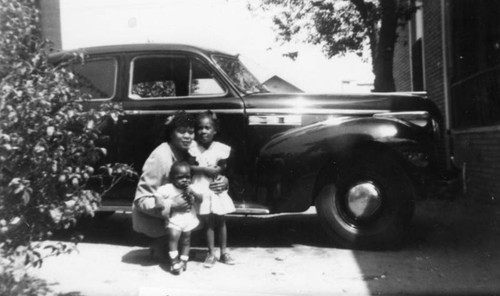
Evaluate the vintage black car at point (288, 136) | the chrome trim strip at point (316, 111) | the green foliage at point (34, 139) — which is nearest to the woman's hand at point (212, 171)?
the vintage black car at point (288, 136)

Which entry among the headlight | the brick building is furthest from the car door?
the brick building

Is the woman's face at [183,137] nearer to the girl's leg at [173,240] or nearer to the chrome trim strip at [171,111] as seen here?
the chrome trim strip at [171,111]

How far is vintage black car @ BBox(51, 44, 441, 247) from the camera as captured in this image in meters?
4.66

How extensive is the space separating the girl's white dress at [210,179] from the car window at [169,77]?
2.89ft

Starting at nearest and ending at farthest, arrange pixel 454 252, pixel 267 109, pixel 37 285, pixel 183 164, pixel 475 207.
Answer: pixel 37 285 < pixel 183 164 < pixel 454 252 < pixel 267 109 < pixel 475 207

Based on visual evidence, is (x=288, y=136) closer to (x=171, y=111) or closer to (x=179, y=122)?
(x=179, y=122)

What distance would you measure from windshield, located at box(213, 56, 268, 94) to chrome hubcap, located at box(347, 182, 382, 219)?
4.84 ft

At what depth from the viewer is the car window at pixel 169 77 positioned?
5.21 meters

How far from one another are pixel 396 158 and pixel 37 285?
10.4ft

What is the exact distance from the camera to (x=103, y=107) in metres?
3.31

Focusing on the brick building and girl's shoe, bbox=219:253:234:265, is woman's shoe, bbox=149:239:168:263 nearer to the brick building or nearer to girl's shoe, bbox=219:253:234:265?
girl's shoe, bbox=219:253:234:265

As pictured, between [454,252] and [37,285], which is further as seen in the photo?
[454,252]

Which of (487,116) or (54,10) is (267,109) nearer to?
(54,10)

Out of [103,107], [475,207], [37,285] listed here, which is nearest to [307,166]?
[103,107]
